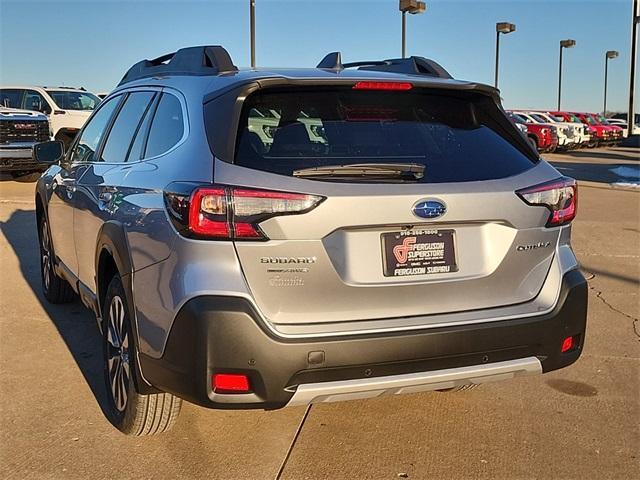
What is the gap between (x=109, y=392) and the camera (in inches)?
141

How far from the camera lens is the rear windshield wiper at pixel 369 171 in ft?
8.77

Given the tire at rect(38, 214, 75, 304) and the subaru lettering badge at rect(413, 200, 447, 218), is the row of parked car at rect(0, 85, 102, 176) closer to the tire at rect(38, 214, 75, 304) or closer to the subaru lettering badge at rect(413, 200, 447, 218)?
the tire at rect(38, 214, 75, 304)

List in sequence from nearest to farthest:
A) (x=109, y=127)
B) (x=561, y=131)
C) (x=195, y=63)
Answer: (x=195, y=63)
(x=109, y=127)
(x=561, y=131)

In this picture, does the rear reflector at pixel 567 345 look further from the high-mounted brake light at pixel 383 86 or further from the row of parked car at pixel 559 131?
the row of parked car at pixel 559 131

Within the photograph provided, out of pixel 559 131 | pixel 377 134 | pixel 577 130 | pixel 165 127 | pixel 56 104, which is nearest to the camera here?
pixel 377 134

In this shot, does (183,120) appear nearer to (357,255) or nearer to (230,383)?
(357,255)

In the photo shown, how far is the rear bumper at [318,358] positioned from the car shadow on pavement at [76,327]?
129 centimetres

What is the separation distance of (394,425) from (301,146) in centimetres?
159

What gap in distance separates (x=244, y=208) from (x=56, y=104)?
51.6 feet

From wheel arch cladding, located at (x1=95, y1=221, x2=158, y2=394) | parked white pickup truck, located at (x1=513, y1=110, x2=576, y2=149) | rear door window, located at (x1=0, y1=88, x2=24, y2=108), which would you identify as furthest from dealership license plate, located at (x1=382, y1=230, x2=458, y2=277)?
parked white pickup truck, located at (x1=513, y1=110, x2=576, y2=149)

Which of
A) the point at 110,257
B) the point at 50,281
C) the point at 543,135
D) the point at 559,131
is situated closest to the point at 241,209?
the point at 110,257

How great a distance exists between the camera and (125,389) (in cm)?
335

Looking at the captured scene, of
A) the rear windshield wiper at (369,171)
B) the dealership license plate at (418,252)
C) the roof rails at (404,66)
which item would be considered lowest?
the dealership license plate at (418,252)

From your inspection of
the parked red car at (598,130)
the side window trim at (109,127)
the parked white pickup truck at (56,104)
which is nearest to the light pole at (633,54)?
the parked red car at (598,130)
